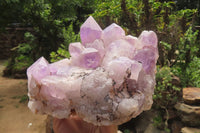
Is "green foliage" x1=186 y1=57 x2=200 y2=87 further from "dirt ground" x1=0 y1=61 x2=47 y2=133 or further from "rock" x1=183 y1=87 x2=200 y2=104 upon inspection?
"dirt ground" x1=0 y1=61 x2=47 y2=133

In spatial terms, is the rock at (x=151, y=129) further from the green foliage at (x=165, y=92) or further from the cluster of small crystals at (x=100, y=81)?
the cluster of small crystals at (x=100, y=81)

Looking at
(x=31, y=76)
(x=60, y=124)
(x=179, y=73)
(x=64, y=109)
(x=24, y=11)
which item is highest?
(x=24, y=11)

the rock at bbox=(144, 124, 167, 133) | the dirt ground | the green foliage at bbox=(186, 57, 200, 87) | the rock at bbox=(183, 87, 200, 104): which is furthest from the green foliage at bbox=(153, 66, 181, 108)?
the dirt ground

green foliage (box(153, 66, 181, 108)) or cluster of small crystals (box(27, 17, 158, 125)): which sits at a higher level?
cluster of small crystals (box(27, 17, 158, 125))

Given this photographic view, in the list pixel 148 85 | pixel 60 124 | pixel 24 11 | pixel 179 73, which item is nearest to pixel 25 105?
pixel 24 11

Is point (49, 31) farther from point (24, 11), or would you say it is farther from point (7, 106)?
point (7, 106)

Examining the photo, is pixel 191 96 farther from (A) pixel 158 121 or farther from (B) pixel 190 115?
(A) pixel 158 121
